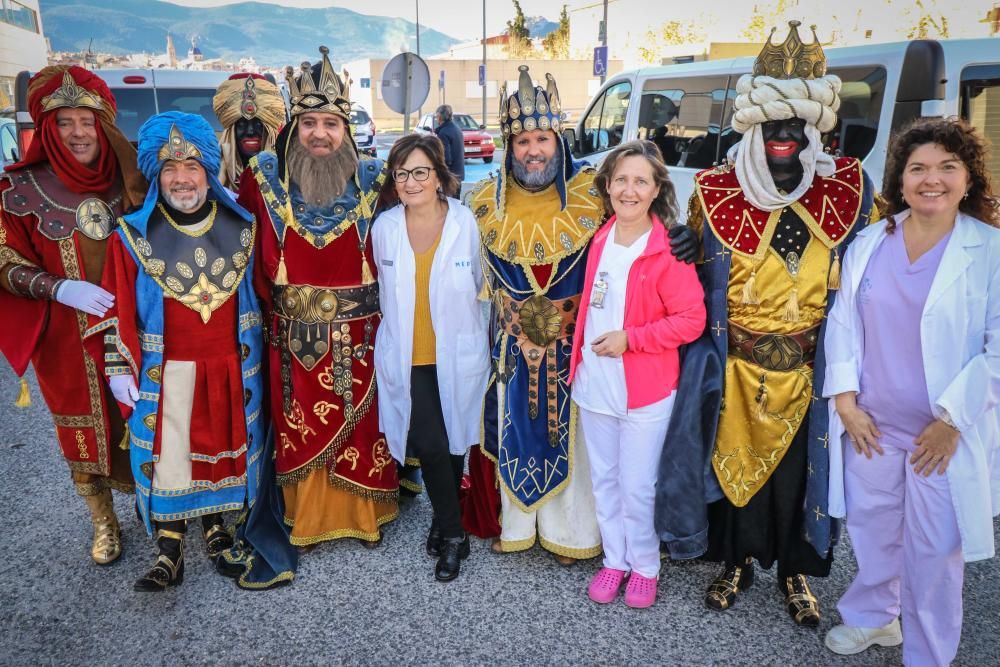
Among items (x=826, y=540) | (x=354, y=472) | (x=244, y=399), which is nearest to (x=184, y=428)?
(x=244, y=399)

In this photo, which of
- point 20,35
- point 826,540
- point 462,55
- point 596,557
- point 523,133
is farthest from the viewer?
point 462,55

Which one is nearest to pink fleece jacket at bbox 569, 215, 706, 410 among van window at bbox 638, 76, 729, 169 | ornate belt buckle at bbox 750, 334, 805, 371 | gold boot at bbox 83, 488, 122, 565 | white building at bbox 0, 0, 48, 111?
ornate belt buckle at bbox 750, 334, 805, 371

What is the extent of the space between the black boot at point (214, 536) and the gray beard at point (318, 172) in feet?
5.07

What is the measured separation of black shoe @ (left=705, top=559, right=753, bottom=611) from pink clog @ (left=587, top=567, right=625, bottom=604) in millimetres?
364

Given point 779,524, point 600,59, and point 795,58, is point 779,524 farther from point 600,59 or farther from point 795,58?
point 600,59

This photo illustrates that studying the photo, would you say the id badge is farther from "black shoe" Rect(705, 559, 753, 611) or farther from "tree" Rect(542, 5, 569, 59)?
"tree" Rect(542, 5, 569, 59)

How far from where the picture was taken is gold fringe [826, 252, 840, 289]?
2553 mm

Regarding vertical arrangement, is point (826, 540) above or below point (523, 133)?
below

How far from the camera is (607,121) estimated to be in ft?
28.2

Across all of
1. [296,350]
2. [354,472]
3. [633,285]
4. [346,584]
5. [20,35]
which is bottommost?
[346,584]

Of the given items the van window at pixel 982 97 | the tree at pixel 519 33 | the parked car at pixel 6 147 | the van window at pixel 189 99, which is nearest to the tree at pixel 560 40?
the tree at pixel 519 33

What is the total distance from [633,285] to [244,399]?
1749 millimetres

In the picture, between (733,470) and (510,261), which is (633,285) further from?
(733,470)

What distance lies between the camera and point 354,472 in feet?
11.0
